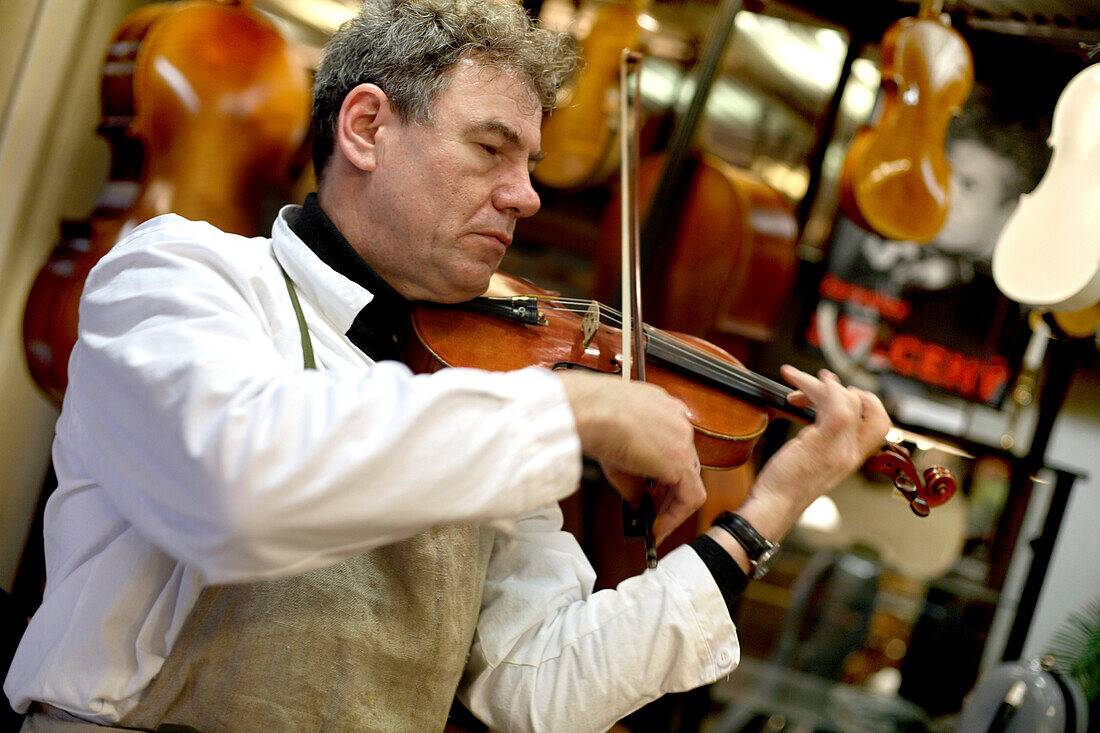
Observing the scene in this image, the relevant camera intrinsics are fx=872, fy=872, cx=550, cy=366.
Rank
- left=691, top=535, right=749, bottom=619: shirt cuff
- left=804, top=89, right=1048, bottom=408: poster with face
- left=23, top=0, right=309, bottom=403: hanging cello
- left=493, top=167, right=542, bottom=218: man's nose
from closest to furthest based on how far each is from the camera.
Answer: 1. left=691, top=535, right=749, bottom=619: shirt cuff
2. left=493, top=167, right=542, bottom=218: man's nose
3. left=23, top=0, right=309, bottom=403: hanging cello
4. left=804, top=89, right=1048, bottom=408: poster with face

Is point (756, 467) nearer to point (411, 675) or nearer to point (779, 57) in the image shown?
point (411, 675)

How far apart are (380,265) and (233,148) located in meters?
1.01

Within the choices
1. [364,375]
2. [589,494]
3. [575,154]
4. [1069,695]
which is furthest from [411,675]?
[575,154]

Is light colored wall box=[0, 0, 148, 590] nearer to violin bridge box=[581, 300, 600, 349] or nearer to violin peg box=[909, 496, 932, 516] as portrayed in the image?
violin bridge box=[581, 300, 600, 349]

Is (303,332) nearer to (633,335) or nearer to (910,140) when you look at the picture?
(633,335)

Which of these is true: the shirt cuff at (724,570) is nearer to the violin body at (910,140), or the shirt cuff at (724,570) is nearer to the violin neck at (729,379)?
the violin neck at (729,379)

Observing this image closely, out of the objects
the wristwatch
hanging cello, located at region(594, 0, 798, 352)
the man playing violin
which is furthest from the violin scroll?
hanging cello, located at region(594, 0, 798, 352)

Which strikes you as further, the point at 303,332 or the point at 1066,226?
the point at 1066,226

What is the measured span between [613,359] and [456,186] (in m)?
0.40

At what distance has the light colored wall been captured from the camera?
2066 mm

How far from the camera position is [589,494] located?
2.30 metres

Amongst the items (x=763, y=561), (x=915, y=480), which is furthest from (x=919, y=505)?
(x=763, y=561)

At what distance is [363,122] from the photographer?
1.28 metres

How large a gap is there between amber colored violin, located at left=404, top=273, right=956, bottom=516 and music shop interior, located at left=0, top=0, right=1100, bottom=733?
15mm
